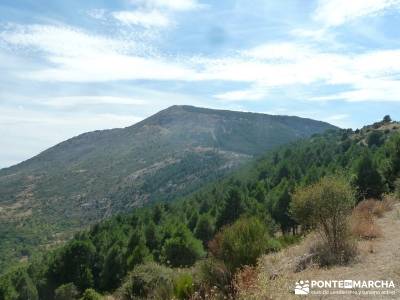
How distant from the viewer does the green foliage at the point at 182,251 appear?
4538cm

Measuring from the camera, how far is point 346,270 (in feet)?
42.8

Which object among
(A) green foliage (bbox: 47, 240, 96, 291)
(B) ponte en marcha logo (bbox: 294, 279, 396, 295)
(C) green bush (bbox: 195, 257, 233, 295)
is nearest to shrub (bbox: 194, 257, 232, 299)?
(C) green bush (bbox: 195, 257, 233, 295)

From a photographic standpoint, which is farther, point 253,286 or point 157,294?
point 157,294

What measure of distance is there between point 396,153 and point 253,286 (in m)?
36.4

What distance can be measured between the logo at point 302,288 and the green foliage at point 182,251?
34329 millimetres

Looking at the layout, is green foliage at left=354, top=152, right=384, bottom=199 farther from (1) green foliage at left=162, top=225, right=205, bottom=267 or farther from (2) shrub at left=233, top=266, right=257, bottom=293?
(2) shrub at left=233, top=266, right=257, bottom=293

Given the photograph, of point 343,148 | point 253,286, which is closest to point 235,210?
point 253,286

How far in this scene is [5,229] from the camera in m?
188

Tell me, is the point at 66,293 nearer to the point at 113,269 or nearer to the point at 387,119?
the point at 113,269

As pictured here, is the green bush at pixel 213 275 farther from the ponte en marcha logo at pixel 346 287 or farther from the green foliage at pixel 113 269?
the green foliage at pixel 113 269

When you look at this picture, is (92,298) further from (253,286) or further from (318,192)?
(253,286)

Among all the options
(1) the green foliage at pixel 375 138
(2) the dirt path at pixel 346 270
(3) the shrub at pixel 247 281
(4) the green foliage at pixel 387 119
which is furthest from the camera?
(4) the green foliage at pixel 387 119

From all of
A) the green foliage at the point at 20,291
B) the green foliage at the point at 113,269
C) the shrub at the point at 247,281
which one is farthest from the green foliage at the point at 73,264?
the shrub at the point at 247,281

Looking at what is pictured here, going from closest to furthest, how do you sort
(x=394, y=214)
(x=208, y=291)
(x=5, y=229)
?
(x=208, y=291)
(x=394, y=214)
(x=5, y=229)
